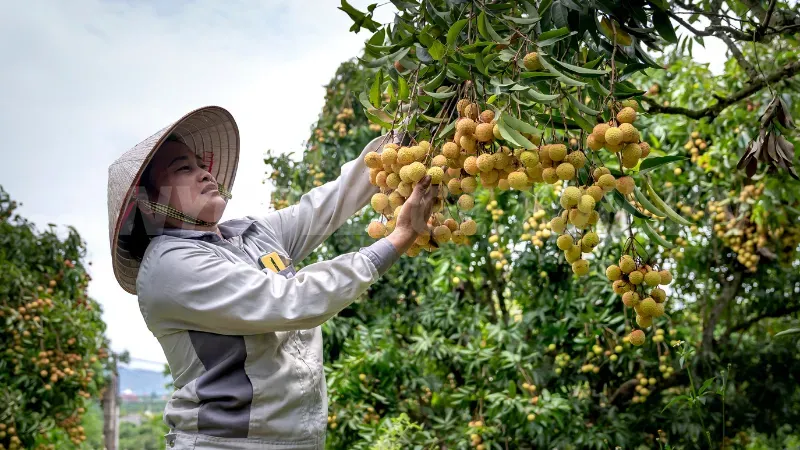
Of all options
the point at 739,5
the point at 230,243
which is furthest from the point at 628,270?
the point at 739,5

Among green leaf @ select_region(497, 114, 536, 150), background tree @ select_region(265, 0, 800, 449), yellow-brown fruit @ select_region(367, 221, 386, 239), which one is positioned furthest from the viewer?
background tree @ select_region(265, 0, 800, 449)

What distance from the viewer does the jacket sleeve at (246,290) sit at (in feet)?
3.83

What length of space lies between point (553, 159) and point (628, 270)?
21 cm

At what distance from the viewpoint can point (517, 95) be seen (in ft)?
3.17

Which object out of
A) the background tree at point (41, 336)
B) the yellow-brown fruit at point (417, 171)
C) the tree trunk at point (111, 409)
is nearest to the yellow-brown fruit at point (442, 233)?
the yellow-brown fruit at point (417, 171)

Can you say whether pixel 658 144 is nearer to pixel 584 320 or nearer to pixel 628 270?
pixel 584 320

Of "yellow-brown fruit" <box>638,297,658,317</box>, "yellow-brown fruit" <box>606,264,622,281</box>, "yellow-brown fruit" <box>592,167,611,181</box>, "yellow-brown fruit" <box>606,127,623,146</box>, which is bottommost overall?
"yellow-brown fruit" <box>638,297,658,317</box>

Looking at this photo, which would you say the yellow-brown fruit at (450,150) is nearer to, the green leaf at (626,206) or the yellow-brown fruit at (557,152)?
the yellow-brown fruit at (557,152)

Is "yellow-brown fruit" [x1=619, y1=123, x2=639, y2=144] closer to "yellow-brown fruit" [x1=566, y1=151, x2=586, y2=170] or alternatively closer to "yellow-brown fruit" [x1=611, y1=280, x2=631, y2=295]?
"yellow-brown fruit" [x1=566, y1=151, x2=586, y2=170]

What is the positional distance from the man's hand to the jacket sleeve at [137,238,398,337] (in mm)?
41

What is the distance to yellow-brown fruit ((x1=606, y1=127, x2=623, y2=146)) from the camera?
0.86m

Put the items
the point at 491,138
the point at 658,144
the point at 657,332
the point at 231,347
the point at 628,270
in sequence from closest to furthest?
the point at 491,138 → the point at 628,270 → the point at 231,347 → the point at 657,332 → the point at 658,144

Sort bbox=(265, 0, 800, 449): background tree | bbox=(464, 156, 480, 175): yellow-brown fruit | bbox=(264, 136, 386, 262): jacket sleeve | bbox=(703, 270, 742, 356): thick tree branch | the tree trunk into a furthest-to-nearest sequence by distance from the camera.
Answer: the tree trunk → bbox=(703, 270, 742, 356): thick tree branch → bbox=(265, 0, 800, 449): background tree → bbox=(264, 136, 386, 262): jacket sleeve → bbox=(464, 156, 480, 175): yellow-brown fruit

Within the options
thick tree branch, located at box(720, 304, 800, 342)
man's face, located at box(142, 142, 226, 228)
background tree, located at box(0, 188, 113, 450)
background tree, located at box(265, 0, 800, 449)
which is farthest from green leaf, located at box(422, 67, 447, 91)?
background tree, located at box(0, 188, 113, 450)
